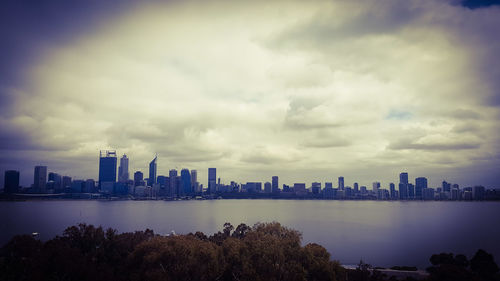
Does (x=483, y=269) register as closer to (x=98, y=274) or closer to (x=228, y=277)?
(x=228, y=277)

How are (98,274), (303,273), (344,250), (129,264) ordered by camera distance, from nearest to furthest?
(98,274) → (303,273) → (129,264) → (344,250)

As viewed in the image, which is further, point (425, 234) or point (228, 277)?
point (425, 234)

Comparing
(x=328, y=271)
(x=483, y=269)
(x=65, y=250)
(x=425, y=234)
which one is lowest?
(x=425, y=234)

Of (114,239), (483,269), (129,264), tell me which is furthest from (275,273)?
(483,269)

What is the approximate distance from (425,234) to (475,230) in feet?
61.5

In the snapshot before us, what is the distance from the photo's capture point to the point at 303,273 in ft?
84.0

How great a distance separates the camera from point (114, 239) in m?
35.8

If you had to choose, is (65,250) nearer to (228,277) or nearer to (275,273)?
(228,277)

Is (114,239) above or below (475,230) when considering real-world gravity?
above

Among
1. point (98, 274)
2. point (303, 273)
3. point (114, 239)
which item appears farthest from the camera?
point (114, 239)

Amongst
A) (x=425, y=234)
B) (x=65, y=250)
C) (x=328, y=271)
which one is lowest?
(x=425, y=234)

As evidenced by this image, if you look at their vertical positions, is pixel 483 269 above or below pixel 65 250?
below

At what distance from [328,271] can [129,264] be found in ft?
57.6

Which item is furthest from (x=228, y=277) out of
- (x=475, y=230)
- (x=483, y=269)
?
(x=475, y=230)
